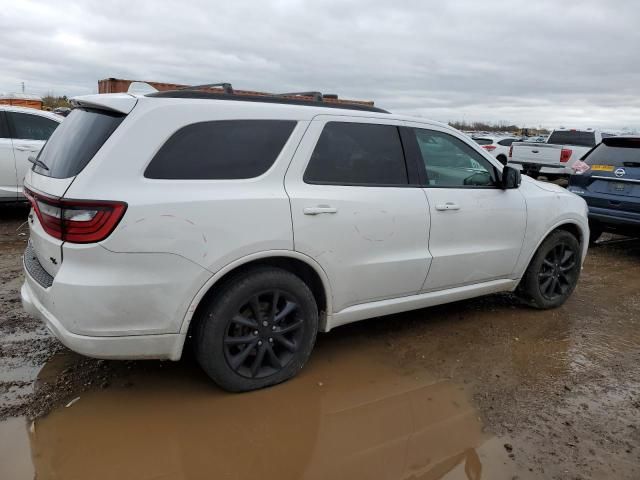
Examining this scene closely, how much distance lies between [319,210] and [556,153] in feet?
43.1

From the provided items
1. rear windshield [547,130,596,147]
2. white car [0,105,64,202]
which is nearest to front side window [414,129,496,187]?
white car [0,105,64,202]

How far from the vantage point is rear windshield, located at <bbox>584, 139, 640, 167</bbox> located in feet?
23.2

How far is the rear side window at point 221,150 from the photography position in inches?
113

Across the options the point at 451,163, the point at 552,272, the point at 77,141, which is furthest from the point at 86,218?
the point at 552,272

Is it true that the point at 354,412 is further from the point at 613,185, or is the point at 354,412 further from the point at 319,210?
the point at 613,185

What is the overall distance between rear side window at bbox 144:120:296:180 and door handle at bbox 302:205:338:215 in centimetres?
35

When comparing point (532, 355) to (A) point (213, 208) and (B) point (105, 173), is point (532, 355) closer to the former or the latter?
(A) point (213, 208)

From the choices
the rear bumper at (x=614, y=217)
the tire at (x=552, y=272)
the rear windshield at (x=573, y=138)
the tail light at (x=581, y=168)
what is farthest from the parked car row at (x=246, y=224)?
the rear windshield at (x=573, y=138)

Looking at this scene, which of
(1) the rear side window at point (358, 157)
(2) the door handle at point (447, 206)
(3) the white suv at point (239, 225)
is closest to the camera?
(3) the white suv at point (239, 225)

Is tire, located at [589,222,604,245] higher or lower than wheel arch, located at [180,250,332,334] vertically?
lower

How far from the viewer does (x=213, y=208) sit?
113 inches

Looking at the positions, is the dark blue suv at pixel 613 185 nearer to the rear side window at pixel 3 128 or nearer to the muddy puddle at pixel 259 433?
the muddy puddle at pixel 259 433

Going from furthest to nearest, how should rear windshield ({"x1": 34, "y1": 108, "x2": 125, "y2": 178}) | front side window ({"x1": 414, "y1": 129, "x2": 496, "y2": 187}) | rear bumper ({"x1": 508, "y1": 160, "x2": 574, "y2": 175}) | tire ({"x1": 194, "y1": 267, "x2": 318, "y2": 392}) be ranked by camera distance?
rear bumper ({"x1": 508, "y1": 160, "x2": 574, "y2": 175})
front side window ({"x1": 414, "y1": 129, "x2": 496, "y2": 187})
tire ({"x1": 194, "y1": 267, "x2": 318, "y2": 392})
rear windshield ({"x1": 34, "y1": 108, "x2": 125, "y2": 178})

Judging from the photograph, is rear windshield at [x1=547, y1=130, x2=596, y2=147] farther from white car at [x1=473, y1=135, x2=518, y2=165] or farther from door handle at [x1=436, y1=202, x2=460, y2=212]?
door handle at [x1=436, y1=202, x2=460, y2=212]
